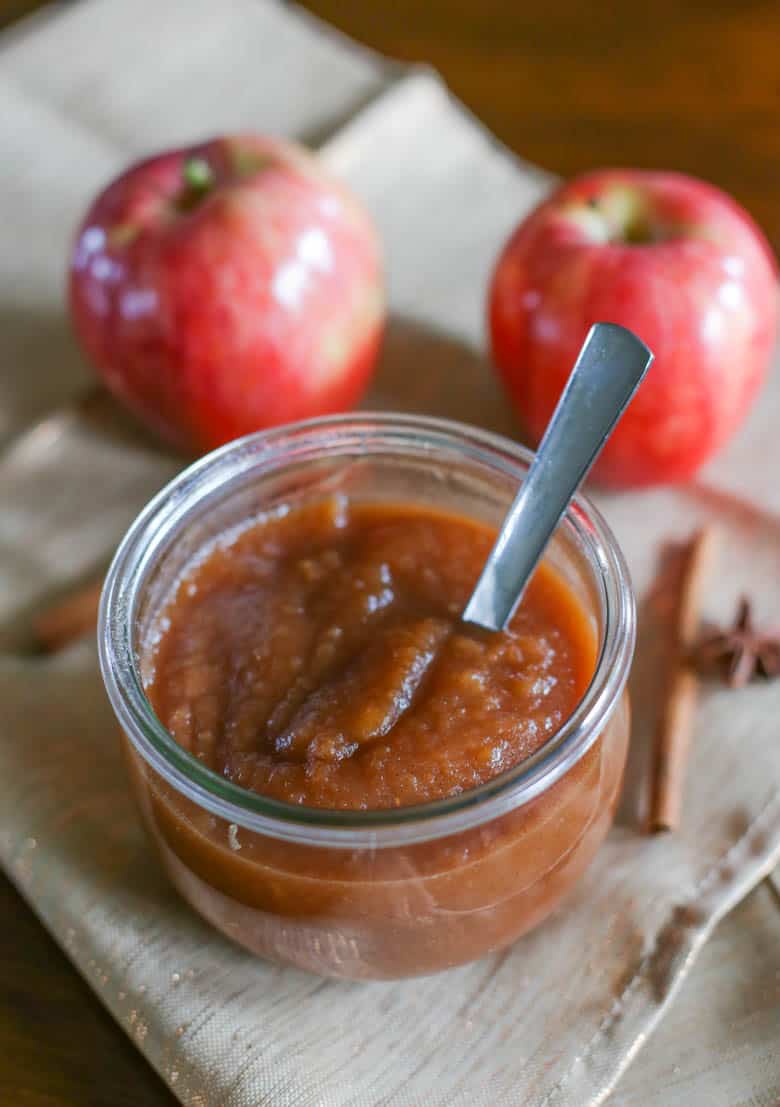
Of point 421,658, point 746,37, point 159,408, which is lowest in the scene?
point 159,408

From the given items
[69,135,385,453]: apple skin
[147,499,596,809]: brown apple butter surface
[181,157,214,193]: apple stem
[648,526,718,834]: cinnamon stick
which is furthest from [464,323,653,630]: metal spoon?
[181,157,214,193]: apple stem

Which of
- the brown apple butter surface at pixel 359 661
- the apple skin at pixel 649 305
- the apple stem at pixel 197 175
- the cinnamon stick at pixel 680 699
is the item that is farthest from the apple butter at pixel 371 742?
the apple stem at pixel 197 175

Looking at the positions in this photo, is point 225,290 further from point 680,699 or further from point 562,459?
point 680,699

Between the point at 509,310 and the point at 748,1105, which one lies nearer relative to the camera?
the point at 748,1105

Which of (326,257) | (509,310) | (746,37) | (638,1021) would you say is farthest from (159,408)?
(746,37)

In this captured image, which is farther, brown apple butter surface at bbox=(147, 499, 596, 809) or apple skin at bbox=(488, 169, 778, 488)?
apple skin at bbox=(488, 169, 778, 488)

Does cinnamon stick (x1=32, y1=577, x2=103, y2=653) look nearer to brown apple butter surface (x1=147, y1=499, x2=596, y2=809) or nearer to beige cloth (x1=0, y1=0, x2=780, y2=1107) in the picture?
beige cloth (x1=0, y1=0, x2=780, y2=1107)

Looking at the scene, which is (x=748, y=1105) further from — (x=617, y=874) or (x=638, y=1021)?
(x=617, y=874)
